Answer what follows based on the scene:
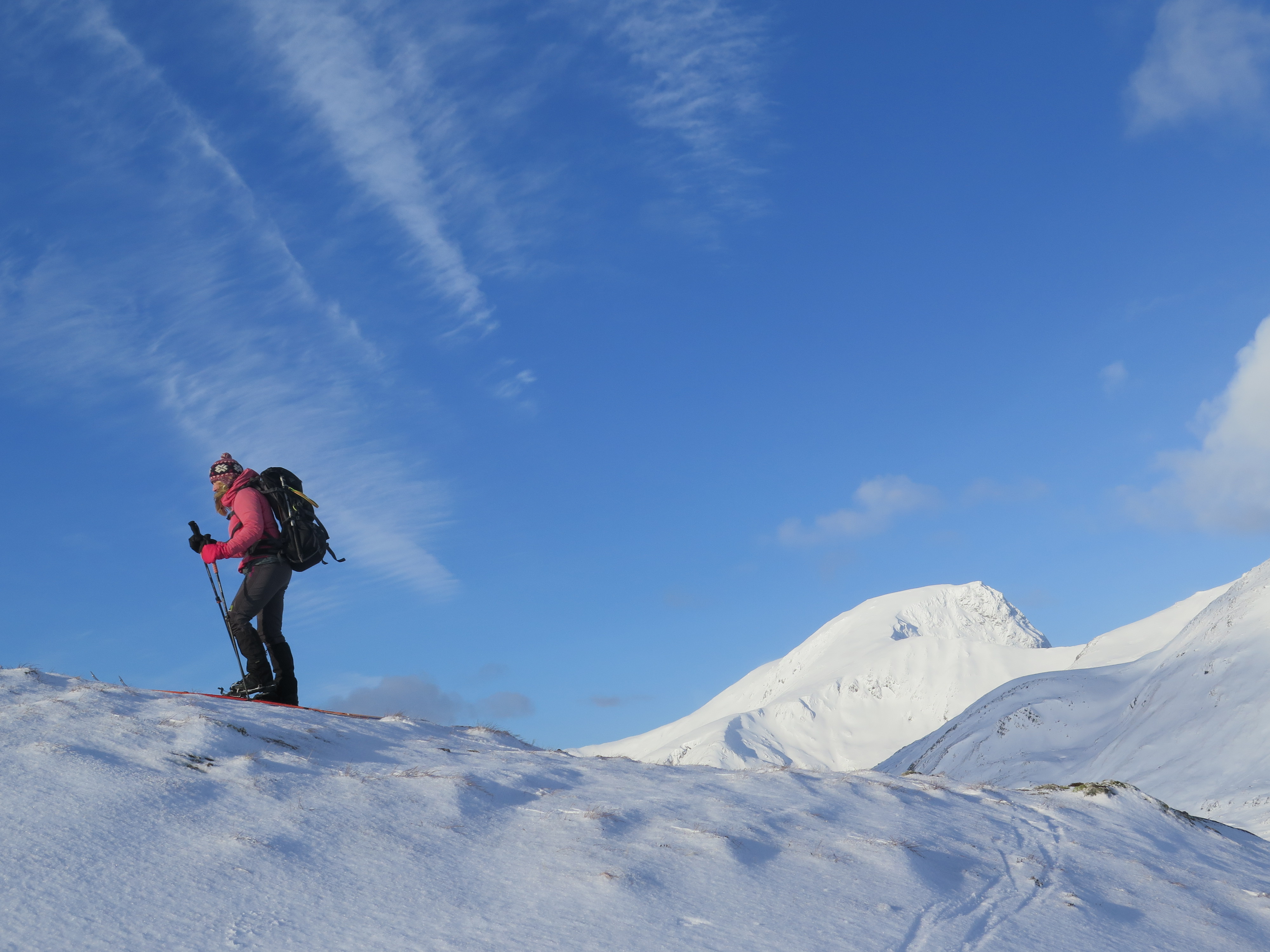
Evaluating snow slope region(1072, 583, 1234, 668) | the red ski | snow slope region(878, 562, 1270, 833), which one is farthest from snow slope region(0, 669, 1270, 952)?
snow slope region(1072, 583, 1234, 668)

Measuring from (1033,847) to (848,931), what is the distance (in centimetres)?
331

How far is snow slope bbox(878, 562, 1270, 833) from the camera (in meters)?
34.0

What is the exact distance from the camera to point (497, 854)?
20.5 feet

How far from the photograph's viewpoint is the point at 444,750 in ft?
29.2

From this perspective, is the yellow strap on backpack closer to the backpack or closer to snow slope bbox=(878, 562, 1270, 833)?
the backpack

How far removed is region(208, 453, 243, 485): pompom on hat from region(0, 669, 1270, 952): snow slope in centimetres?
303

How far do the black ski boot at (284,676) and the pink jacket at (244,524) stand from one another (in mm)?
1086

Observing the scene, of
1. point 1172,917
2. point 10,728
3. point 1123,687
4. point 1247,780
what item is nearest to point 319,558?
point 10,728

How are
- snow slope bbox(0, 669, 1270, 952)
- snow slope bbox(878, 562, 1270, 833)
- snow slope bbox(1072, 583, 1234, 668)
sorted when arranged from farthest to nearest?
snow slope bbox(1072, 583, 1234, 668)
snow slope bbox(878, 562, 1270, 833)
snow slope bbox(0, 669, 1270, 952)

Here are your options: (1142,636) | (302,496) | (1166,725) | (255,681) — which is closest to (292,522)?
(302,496)

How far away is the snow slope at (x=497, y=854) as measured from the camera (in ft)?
16.6

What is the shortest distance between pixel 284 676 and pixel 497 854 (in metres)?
6.01

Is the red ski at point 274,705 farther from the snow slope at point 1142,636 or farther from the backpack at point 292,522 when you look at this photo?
the snow slope at point 1142,636

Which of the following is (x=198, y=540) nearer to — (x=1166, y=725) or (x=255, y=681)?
(x=255, y=681)
